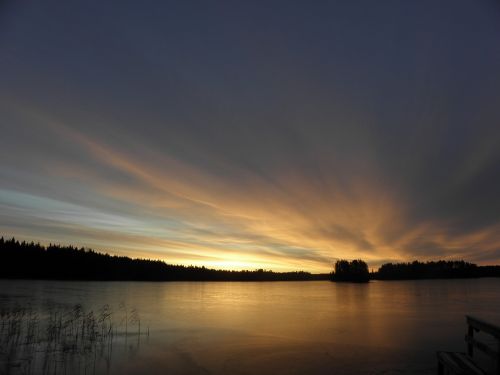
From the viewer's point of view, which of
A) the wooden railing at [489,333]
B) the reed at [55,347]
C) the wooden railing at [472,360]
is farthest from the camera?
the reed at [55,347]

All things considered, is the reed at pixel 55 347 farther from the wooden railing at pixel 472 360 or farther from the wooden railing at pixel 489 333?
the wooden railing at pixel 489 333

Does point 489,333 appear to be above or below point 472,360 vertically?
above

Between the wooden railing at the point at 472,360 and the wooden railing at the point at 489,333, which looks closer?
the wooden railing at the point at 472,360

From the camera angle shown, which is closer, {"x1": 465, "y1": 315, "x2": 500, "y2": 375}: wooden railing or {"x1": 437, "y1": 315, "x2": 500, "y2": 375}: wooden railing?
{"x1": 437, "y1": 315, "x2": 500, "y2": 375}: wooden railing

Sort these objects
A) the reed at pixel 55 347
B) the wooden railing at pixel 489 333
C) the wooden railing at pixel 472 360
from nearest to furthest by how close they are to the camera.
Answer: the wooden railing at pixel 472 360, the wooden railing at pixel 489 333, the reed at pixel 55 347

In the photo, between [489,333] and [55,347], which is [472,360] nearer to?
[489,333]

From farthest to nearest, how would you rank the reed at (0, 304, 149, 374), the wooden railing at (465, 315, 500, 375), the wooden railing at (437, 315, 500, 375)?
the reed at (0, 304, 149, 374)
the wooden railing at (465, 315, 500, 375)
the wooden railing at (437, 315, 500, 375)

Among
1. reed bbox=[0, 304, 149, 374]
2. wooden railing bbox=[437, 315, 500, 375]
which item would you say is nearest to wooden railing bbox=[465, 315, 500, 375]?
wooden railing bbox=[437, 315, 500, 375]

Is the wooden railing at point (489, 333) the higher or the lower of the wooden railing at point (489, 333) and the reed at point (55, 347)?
the higher

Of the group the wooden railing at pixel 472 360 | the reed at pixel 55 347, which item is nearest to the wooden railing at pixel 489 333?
the wooden railing at pixel 472 360

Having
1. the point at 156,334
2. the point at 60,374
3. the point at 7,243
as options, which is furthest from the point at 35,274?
the point at 60,374

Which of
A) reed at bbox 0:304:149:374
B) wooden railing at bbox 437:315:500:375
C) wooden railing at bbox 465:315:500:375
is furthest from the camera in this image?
reed at bbox 0:304:149:374

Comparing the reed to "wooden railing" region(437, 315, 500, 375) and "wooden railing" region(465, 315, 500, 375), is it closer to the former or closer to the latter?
"wooden railing" region(437, 315, 500, 375)

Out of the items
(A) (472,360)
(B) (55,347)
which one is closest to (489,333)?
(A) (472,360)
